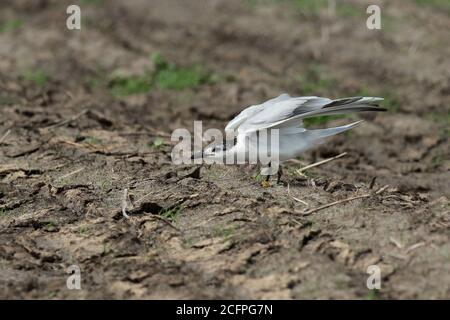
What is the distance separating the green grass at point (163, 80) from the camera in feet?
29.5

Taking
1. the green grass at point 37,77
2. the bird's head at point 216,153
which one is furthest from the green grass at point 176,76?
the bird's head at point 216,153

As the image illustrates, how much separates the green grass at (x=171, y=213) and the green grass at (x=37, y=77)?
174 inches

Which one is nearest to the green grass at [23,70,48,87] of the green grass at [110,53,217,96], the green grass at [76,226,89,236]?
the green grass at [110,53,217,96]

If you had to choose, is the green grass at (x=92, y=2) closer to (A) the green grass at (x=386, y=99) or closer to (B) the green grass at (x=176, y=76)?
(B) the green grass at (x=176, y=76)

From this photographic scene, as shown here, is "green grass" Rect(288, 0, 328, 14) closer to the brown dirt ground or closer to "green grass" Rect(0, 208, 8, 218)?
the brown dirt ground

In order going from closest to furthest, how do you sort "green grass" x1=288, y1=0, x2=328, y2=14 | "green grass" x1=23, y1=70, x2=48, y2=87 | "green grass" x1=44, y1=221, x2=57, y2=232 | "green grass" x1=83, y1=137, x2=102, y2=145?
1. "green grass" x1=44, y1=221, x2=57, y2=232
2. "green grass" x1=83, y1=137, x2=102, y2=145
3. "green grass" x1=23, y1=70, x2=48, y2=87
4. "green grass" x1=288, y1=0, x2=328, y2=14

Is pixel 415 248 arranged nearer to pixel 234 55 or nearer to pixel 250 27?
pixel 234 55

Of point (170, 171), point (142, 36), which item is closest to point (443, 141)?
point (170, 171)

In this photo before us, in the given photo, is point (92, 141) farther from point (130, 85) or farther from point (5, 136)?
point (130, 85)

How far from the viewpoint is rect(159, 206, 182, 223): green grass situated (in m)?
5.03

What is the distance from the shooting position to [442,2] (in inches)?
428

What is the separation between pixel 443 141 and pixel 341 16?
11.5 ft

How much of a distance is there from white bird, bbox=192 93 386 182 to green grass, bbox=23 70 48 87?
4.19m

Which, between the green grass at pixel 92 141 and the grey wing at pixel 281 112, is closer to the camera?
the grey wing at pixel 281 112
